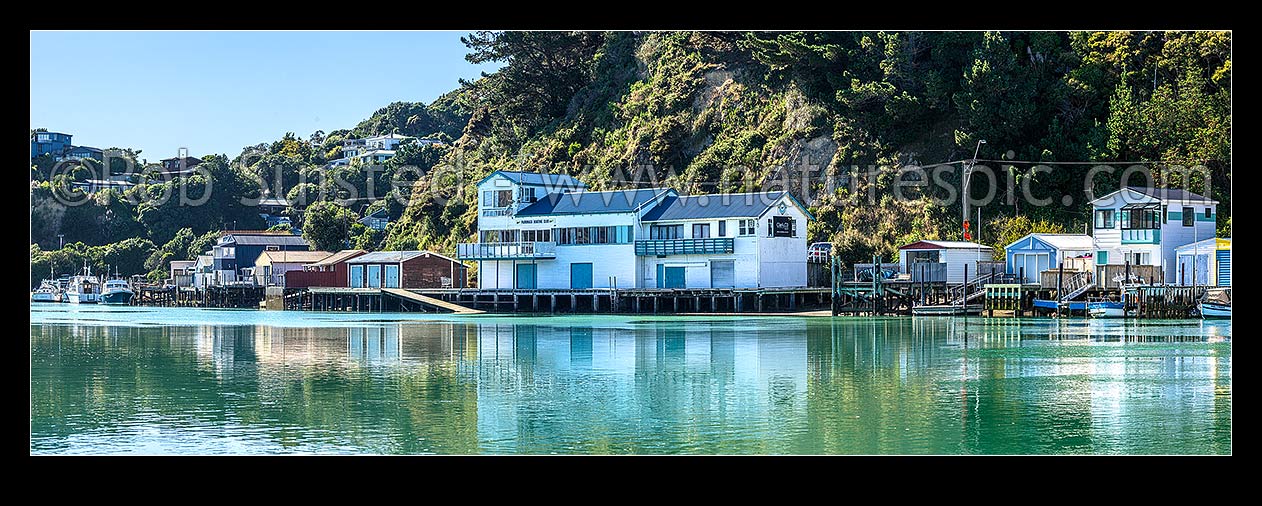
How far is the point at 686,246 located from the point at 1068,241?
14.6 metres

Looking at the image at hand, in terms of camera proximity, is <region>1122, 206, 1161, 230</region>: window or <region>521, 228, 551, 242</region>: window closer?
<region>1122, 206, 1161, 230</region>: window

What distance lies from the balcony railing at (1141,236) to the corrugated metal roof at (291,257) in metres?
47.4

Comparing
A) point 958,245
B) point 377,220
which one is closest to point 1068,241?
point 958,245

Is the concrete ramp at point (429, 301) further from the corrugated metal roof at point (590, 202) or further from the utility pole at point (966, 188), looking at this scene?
the utility pole at point (966, 188)

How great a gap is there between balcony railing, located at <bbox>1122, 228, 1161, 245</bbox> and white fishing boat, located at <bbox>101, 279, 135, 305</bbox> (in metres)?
61.3

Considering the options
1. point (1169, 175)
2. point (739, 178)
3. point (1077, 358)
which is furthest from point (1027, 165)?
point (1077, 358)

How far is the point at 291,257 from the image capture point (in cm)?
8125

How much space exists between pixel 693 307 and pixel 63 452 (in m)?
38.7

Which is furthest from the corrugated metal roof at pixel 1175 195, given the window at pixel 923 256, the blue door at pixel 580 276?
the blue door at pixel 580 276

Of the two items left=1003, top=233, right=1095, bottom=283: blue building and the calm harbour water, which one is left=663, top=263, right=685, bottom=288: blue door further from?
the calm harbour water

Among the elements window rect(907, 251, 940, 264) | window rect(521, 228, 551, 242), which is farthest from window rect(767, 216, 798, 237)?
window rect(521, 228, 551, 242)

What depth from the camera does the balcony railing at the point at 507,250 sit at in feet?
194

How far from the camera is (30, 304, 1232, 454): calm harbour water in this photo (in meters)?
17.5

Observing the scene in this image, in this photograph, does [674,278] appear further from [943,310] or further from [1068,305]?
[1068,305]
